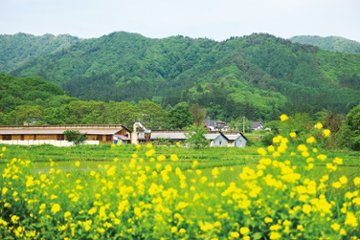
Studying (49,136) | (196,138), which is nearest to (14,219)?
(196,138)

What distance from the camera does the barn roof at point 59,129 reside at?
158 ft

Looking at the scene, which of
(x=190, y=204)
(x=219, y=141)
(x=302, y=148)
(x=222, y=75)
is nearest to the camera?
(x=302, y=148)

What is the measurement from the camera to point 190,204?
4984 millimetres

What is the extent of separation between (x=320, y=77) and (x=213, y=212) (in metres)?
146

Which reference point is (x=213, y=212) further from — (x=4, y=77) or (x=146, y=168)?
(x=4, y=77)

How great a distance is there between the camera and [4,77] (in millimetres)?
95875

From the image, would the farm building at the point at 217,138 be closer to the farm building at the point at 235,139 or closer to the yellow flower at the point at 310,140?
the farm building at the point at 235,139

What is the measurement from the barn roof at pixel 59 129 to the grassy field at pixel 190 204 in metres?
41.3

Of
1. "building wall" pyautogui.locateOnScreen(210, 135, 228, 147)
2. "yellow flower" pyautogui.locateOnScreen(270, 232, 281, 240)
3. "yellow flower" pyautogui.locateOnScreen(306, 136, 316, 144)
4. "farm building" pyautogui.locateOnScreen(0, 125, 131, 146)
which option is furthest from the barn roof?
"yellow flower" pyautogui.locateOnScreen(270, 232, 281, 240)

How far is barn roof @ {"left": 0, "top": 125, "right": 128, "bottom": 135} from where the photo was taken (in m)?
48.0

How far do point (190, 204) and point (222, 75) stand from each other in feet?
438

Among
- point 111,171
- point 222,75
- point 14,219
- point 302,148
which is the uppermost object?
point 222,75

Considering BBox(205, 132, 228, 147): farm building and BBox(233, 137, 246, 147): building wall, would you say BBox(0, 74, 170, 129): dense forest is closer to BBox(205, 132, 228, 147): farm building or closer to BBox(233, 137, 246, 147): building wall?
BBox(205, 132, 228, 147): farm building

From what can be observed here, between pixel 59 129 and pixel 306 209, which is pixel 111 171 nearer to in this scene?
pixel 306 209
